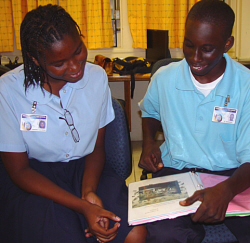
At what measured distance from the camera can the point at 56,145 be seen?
1.22 metres

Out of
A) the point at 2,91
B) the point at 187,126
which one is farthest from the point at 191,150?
the point at 2,91

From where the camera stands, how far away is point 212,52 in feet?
3.76

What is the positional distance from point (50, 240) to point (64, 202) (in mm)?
154

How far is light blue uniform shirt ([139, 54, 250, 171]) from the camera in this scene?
1208mm

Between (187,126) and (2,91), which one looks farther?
(187,126)

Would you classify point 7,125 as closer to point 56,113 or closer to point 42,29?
point 56,113

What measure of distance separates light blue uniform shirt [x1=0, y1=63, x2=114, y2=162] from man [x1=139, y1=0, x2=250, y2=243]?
280 millimetres

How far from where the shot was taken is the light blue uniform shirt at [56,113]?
1.16m

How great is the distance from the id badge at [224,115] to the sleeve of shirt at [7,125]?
83 centimetres

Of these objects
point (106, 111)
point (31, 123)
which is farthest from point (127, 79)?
point (31, 123)

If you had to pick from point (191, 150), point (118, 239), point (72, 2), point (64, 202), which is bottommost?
point (118, 239)

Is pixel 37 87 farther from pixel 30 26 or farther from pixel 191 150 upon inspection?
pixel 191 150

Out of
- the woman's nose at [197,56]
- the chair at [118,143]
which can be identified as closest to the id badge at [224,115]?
the woman's nose at [197,56]

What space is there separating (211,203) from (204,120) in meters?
0.39
